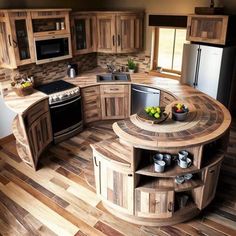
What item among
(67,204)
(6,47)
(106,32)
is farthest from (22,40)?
(67,204)

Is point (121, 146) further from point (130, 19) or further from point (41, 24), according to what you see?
point (130, 19)

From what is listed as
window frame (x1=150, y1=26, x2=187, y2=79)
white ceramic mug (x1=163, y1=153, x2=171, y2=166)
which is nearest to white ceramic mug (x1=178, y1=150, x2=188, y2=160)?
white ceramic mug (x1=163, y1=153, x2=171, y2=166)

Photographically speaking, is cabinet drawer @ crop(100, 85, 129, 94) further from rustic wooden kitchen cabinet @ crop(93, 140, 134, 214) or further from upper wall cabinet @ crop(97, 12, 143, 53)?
rustic wooden kitchen cabinet @ crop(93, 140, 134, 214)

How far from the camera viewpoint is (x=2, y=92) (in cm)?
424

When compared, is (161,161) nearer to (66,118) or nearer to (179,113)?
(179,113)

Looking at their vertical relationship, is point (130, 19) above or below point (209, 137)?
above

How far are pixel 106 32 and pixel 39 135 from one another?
247 cm

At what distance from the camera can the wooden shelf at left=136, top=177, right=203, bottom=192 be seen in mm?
2611

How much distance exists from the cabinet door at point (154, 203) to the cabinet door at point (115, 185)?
0.09 meters

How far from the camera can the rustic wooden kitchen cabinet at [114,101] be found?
481cm

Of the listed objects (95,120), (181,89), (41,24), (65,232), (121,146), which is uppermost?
(41,24)

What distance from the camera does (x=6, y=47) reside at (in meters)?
3.96

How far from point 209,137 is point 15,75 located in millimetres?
3388

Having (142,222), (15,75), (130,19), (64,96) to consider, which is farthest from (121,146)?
(130,19)
